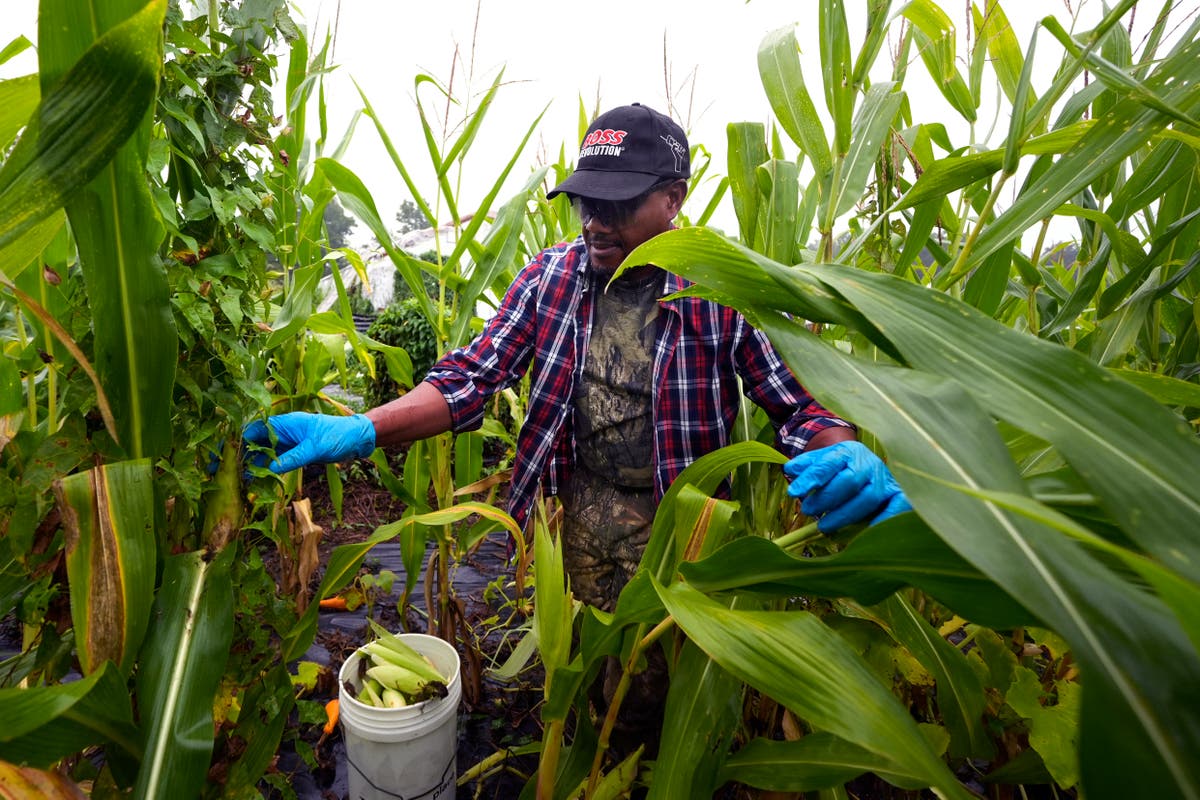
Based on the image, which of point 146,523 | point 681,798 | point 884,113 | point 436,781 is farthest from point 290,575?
point 884,113

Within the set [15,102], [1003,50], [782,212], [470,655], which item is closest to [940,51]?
[1003,50]

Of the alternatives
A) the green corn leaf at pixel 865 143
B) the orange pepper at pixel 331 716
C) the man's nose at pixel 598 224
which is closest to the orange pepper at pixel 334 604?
the orange pepper at pixel 331 716

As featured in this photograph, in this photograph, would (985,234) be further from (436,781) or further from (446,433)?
(436,781)

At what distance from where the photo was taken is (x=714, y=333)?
135 cm

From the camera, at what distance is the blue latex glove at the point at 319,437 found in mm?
1058

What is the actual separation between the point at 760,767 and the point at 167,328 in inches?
35.8

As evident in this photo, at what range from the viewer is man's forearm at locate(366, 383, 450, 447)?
3.98 feet

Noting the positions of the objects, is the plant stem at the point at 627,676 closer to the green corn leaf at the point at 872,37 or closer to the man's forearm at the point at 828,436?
the man's forearm at the point at 828,436

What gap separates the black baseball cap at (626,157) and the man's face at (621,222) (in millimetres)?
31

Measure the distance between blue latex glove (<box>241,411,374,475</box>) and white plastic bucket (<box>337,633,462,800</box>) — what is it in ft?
1.42

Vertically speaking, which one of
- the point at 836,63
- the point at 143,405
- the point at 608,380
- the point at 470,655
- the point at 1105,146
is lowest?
the point at 470,655

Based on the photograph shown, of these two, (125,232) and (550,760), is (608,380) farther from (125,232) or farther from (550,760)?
(125,232)

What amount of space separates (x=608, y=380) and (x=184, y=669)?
0.98 m

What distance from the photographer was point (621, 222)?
129 cm
